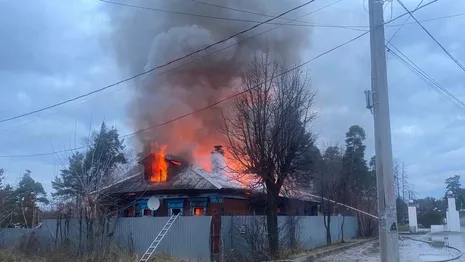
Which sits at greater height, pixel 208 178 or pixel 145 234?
pixel 208 178

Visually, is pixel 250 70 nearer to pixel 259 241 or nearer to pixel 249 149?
pixel 249 149

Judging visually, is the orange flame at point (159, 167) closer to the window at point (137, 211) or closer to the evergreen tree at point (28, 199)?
the window at point (137, 211)

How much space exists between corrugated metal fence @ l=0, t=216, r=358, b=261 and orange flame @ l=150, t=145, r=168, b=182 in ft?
18.7

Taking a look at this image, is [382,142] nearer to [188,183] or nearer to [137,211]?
[188,183]

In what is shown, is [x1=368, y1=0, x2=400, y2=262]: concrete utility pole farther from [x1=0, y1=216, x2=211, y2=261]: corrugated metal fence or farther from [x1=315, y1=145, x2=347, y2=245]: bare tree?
[x1=315, y1=145, x2=347, y2=245]: bare tree

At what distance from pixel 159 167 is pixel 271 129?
8.82 metres

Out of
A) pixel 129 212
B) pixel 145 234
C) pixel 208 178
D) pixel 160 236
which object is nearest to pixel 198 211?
pixel 208 178

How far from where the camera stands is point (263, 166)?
1752 centimetres

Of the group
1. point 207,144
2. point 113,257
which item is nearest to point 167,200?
point 207,144

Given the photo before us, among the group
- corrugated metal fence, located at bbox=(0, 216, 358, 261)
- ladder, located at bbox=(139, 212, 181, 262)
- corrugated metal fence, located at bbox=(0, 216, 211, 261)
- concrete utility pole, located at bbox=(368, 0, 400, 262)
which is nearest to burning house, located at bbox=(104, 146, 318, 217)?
corrugated metal fence, located at bbox=(0, 216, 358, 261)

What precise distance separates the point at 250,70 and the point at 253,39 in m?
2.90

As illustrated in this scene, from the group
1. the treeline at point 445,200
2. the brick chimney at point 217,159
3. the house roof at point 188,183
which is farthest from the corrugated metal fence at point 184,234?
the treeline at point 445,200

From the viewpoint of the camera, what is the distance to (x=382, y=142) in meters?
9.56

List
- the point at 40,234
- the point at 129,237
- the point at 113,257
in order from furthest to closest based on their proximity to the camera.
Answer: the point at 40,234
the point at 129,237
the point at 113,257
